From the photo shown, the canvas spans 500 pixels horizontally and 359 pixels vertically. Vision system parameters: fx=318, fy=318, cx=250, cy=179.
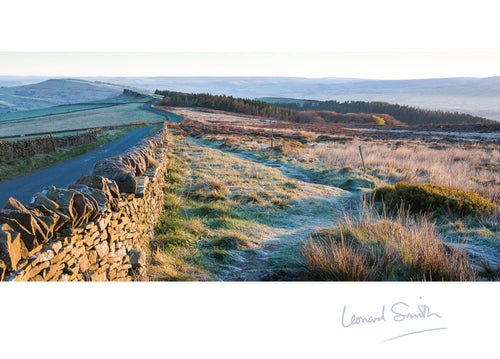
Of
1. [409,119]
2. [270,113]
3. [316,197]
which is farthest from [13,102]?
[316,197]

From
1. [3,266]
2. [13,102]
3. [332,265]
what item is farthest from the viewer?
[13,102]

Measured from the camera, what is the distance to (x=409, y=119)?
122 metres

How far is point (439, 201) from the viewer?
7.38m

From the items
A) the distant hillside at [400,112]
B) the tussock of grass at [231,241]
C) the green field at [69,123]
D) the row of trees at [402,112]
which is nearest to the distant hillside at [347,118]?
the distant hillside at [400,112]

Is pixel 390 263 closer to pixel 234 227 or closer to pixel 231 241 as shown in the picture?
pixel 231 241

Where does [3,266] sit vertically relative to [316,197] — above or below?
above
